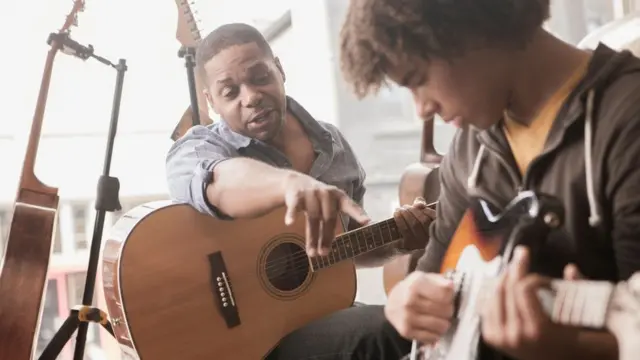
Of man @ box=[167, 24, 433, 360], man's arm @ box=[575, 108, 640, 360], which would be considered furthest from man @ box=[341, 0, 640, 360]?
man @ box=[167, 24, 433, 360]

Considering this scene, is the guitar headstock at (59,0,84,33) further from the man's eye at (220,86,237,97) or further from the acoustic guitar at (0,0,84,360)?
the man's eye at (220,86,237,97)

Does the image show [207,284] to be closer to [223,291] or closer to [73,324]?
[223,291]

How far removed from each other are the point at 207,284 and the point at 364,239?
0.95ft

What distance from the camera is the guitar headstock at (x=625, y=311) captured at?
1.64 ft

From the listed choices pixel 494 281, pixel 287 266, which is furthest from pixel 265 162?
pixel 494 281

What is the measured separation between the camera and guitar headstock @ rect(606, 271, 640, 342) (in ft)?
1.64


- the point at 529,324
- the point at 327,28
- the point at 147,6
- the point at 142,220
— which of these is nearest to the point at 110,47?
the point at 147,6

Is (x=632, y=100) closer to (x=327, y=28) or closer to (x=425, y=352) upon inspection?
(x=425, y=352)

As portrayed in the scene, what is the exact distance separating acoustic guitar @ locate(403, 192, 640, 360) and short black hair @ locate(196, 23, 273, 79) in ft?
2.15

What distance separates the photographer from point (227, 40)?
51.5 inches

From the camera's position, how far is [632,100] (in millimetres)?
654

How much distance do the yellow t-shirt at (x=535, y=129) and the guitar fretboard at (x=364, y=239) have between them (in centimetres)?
45

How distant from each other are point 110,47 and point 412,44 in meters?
1.42

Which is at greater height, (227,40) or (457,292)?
(227,40)
